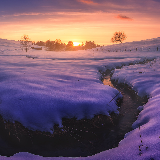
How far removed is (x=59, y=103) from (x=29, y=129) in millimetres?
1236

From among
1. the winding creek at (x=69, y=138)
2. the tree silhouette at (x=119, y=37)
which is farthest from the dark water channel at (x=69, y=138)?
the tree silhouette at (x=119, y=37)

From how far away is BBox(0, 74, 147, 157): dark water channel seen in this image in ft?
13.0

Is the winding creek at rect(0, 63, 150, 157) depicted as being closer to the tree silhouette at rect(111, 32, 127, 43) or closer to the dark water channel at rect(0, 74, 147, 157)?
the dark water channel at rect(0, 74, 147, 157)

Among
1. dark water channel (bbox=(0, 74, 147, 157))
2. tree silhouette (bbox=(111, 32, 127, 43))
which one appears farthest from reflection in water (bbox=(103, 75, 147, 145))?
tree silhouette (bbox=(111, 32, 127, 43))

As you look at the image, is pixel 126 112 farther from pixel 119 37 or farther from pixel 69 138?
Result: pixel 119 37

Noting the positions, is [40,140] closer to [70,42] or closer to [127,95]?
[127,95]

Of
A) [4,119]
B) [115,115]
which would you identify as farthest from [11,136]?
[115,115]

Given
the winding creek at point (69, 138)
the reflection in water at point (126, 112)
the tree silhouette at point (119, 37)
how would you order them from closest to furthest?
the winding creek at point (69, 138) → the reflection in water at point (126, 112) → the tree silhouette at point (119, 37)

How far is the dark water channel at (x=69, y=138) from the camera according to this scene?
156 inches

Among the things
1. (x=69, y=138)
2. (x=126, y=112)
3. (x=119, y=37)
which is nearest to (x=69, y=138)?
(x=69, y=138)

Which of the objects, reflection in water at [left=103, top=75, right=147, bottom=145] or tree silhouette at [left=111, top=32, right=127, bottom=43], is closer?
reflection in water at [left=103, top=75, right=147, bottom=145]

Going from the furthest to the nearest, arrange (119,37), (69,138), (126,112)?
(119,37) < (126,112) < (69,138)

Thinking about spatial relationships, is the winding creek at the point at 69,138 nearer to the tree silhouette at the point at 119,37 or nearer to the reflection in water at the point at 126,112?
the reflection in water at the point at 126,112

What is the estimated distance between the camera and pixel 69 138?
435cm
